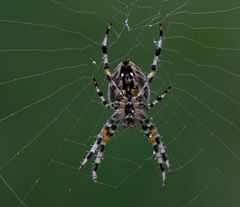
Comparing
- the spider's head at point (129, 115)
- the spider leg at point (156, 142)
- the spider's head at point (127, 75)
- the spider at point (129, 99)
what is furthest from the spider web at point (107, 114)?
the spider's head at point (127, 75)

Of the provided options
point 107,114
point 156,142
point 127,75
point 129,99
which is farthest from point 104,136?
point 107,114

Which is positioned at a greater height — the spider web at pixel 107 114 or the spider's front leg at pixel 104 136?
the spider web at pixel 107 114

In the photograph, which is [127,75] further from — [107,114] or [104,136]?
[107,114]

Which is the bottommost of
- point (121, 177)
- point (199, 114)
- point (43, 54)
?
point (121, 177)

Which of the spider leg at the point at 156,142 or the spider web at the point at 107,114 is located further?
the spider web at the point at 107,114

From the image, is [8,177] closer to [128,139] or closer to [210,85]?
[128,139]

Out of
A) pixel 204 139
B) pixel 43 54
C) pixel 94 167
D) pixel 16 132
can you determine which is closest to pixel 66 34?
pixel 43 54

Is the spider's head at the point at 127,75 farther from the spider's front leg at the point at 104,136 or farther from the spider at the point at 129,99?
the spider's front leg at the point at 104,136
